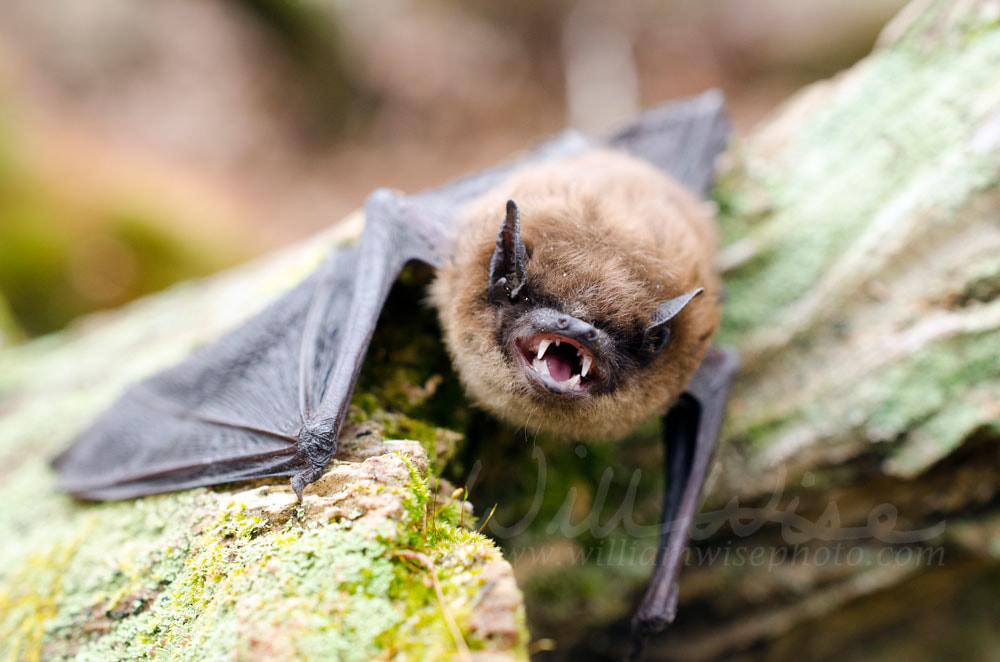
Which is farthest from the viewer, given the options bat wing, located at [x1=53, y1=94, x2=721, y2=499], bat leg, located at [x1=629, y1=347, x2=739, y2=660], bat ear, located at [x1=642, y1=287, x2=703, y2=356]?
bat leg, located at [x1=629, y1=347, x2=739, y2=660]

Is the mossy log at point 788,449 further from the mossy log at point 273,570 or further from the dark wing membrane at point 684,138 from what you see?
the dark wing membrane at point 684,138

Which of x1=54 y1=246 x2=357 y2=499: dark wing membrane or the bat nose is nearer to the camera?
the bat nose

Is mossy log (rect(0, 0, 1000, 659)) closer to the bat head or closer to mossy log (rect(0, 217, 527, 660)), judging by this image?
mossy log (rect(0, 217, 527, 660))

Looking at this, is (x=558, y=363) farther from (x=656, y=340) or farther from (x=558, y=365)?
(x=656, y=340)

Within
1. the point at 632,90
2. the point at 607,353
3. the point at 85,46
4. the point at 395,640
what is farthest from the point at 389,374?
the point at 85,46

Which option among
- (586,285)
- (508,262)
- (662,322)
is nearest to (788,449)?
(662,322)

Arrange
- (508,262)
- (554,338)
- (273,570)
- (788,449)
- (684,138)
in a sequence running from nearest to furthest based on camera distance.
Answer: (273,570), (554,338), (508,262), (788,449), (684,138)

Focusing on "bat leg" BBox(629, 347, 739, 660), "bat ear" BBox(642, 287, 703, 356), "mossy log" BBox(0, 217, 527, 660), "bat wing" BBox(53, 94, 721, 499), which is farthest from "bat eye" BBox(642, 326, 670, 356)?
"bat wing" BBox(53, 94, 721, 499)
